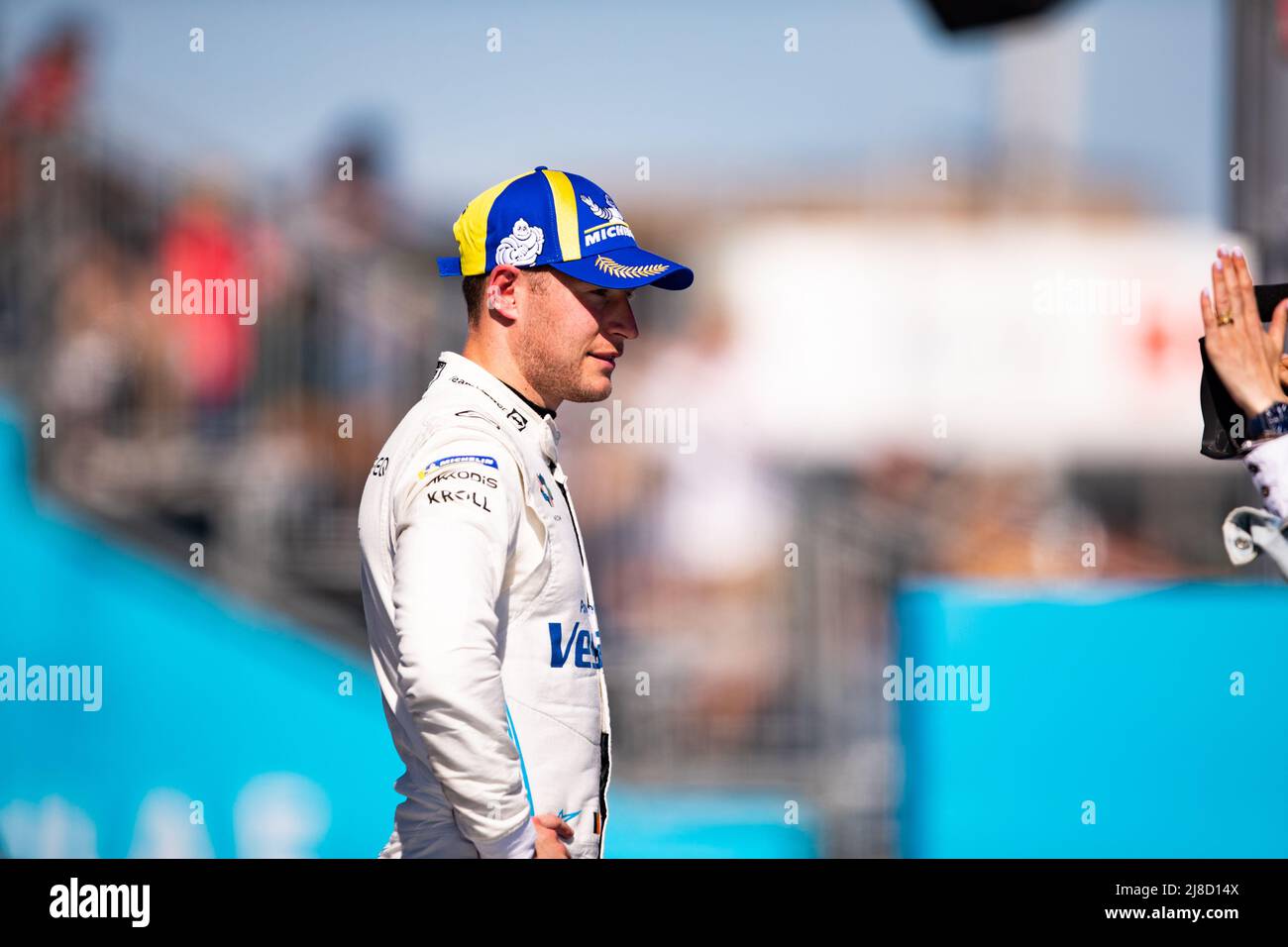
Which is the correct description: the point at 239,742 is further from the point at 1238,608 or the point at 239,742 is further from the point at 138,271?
the point at 1238,608

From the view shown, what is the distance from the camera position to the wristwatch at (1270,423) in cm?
248

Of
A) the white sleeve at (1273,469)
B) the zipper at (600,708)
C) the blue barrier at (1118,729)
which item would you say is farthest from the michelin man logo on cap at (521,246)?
the blue barrier at (1118,729)

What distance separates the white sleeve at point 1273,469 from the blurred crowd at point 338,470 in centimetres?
406

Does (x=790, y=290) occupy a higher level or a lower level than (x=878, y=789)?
higher

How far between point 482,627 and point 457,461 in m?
0.29

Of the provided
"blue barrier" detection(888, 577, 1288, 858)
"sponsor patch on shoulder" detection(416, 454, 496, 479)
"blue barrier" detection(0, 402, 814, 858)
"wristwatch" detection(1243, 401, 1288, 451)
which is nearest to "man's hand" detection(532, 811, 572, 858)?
"sponsor patch on shoulder" detection(416, 454, 496, 479)

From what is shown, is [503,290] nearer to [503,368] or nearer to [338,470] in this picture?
[503,368]

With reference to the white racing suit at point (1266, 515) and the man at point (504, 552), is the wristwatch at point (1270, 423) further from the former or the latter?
the man at point (504, 552)

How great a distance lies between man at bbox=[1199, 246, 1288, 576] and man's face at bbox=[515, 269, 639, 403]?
3.28 ft
